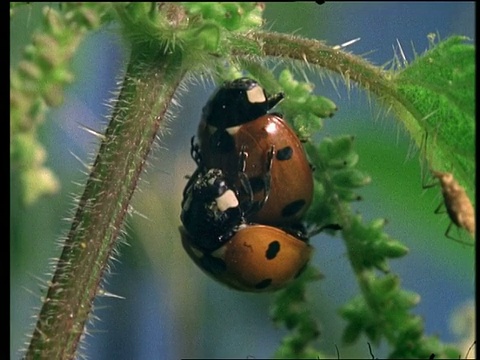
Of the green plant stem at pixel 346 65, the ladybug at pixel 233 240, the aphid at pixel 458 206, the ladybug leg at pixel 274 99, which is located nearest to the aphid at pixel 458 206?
the aphid at pixel 458 206

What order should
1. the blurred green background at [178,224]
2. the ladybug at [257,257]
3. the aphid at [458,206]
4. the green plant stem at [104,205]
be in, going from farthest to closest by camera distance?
1. the ladybug at [257,257]
2. the blurred green background at [178,224]
3. the aphid at [458,206]
4. the green plant stem at [104,205]

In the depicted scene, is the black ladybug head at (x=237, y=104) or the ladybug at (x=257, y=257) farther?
the ladybug at (x=257, y=257)

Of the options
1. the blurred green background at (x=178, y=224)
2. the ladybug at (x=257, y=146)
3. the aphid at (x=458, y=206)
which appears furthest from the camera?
the ladybug at (x=257, y=146)

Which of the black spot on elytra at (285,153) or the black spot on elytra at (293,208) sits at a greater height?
the black spot on elytra at (285,153)

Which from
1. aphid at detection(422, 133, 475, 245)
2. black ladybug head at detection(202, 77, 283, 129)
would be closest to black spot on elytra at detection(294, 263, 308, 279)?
black ladybug head at detection(202, 77, 283, 129)

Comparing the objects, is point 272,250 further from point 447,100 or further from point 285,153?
point 447,100

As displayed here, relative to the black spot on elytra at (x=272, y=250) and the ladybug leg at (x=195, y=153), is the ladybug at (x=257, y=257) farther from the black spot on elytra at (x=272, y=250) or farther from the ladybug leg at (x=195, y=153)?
the ladybug leg at (x=195, y=153)

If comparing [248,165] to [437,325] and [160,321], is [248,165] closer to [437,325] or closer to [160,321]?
[160,321]


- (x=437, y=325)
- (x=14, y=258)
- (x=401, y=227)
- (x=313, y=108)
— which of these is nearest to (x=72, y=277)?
(x=313, y=108)
